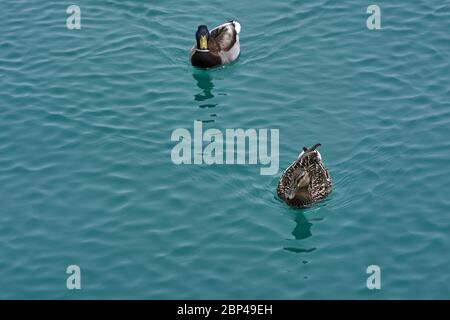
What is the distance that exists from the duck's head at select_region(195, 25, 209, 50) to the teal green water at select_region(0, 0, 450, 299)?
93 centimetres

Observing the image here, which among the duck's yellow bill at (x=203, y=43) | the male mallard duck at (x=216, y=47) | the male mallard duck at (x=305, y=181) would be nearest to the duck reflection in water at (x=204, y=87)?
the male mallard duck at (x=216, y=47)

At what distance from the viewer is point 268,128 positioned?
36031 millimetres

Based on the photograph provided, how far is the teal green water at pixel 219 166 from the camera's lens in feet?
100

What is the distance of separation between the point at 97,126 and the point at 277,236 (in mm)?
7631

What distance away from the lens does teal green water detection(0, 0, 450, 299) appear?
30594 mm

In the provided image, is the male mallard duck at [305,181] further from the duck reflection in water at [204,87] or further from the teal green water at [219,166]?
the duck reflection in water at [204,87]

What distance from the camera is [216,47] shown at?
3941 cm

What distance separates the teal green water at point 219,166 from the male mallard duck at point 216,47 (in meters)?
0.38

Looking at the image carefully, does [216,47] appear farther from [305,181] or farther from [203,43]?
[305,181]

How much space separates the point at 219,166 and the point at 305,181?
2.99m

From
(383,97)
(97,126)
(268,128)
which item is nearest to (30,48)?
(97,126)

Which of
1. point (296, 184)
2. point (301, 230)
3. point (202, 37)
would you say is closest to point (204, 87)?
point (202, 37)

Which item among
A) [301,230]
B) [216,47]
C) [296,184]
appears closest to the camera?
[301,230]

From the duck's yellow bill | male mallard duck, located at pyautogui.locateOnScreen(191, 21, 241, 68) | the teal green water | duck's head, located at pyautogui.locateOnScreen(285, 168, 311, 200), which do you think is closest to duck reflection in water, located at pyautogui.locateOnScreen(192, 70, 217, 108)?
the teal green water
